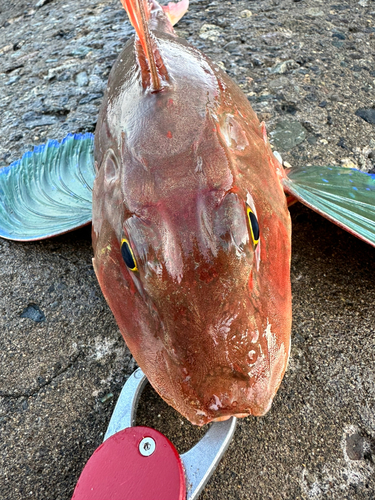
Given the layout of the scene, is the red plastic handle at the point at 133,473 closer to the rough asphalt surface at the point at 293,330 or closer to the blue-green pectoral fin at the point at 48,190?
the rough asphalt surface at the point at 293,330

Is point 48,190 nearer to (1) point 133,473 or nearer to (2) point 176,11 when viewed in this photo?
(1) point 133,473

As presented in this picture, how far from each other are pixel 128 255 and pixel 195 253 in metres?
0.29

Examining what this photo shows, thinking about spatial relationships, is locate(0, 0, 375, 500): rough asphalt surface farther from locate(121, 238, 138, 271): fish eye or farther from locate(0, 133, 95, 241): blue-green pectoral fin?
locate(121, 238, 138, 271): fish eye

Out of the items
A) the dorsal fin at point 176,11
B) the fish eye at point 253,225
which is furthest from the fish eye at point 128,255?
the dorsal fin at point 176,11

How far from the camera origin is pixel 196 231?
1.55 meters

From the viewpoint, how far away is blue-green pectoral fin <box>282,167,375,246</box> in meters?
2.27

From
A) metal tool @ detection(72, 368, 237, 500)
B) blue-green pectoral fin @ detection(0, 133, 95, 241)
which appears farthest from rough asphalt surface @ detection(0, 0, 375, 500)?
metal tool @ detection(72, 368, 237, 500)

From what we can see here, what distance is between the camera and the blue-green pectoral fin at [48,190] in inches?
110

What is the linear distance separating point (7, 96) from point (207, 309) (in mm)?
3655

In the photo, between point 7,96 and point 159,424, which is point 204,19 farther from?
point 159,424

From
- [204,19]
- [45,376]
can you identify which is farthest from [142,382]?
[204,19]

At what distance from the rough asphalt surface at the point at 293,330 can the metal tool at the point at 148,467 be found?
0.25 m

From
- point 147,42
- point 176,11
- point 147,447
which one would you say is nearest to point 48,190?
point 147,42

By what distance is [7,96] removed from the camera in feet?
13.7
